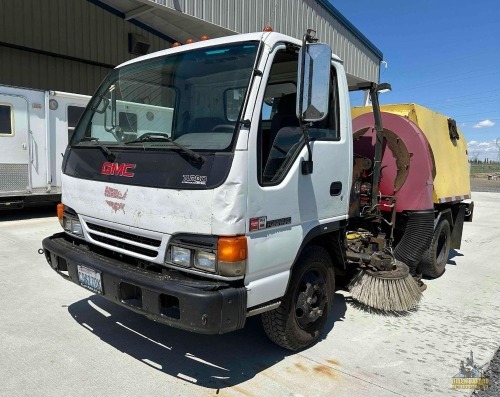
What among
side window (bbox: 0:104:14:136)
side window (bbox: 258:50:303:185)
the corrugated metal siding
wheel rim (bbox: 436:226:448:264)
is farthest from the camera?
the corrugated metal siding

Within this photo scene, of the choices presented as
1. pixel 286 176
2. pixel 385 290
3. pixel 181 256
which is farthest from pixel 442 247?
pixel 181 256

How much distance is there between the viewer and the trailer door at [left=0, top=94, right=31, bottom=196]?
805cm

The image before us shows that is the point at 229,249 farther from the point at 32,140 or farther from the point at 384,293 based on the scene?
the point at 32,140

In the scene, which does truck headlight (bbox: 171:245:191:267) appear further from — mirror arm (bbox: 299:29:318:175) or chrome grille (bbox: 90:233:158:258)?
mirror arm (bbox: 299:29:318:175)

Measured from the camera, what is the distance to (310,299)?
11.1 feet

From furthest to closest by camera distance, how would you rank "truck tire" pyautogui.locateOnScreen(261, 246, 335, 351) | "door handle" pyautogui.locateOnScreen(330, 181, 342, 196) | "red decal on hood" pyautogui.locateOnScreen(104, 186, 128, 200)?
1. "door handle" pyautogui.locateOnScreen(330, 181, 342, 196)
2. "truck tire" pyautogui.locateOnScreen(261, 246, 335, 351)
3. "red decal on hood" pyautogui.locateOnScreen(104, 186, 128, 200)

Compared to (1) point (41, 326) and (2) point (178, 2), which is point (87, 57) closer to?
(2) point (178, 2)

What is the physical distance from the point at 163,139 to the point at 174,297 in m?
1.07

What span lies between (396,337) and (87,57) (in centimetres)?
1208

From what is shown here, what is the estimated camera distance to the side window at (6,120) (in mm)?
8031

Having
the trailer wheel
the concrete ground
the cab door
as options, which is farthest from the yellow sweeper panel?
the cab door

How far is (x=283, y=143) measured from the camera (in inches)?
117

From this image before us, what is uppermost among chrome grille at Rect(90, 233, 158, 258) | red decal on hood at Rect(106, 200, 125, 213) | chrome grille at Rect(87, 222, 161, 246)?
red decal on hood at Rect(106, 200, 125, 213)

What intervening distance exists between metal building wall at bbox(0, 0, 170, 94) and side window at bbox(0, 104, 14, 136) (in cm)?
363
